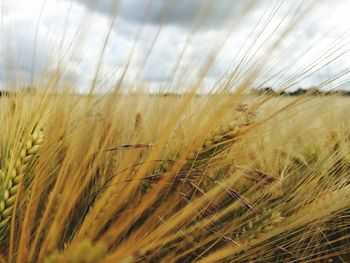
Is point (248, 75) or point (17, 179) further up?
point (248, 75)

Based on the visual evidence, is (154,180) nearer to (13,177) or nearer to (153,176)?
(153,176)

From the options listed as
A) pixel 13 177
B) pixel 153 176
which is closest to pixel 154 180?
pixel 153 176

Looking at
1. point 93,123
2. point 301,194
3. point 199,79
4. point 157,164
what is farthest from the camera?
point 301,194

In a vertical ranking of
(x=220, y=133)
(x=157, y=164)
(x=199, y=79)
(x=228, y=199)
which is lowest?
(x=228, y=199)

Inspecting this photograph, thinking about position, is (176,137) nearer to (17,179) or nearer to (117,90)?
(117,90)

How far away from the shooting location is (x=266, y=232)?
3.82 ft

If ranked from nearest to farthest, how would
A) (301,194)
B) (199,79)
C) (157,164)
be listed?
(199,79)
(157,164)
(301,194)

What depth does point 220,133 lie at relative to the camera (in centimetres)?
107

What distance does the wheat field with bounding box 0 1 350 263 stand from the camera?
90cm

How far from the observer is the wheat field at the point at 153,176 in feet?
2.95

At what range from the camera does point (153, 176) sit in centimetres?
97

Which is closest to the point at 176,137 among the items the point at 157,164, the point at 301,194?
the point at 157,164

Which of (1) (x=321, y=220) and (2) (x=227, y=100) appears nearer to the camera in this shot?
(2) (x=227, y=100)

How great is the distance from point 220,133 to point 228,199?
0.89 ft
